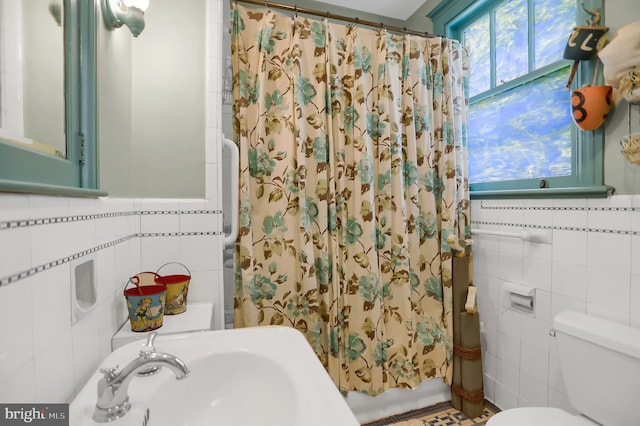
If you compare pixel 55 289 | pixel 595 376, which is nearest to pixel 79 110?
pixel 55 289

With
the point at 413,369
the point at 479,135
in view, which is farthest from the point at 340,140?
the point at 413,369

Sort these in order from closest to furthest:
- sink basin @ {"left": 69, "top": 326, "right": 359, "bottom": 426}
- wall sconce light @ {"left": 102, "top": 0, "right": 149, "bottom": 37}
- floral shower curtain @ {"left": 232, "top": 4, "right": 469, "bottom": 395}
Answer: sink basin @ {"left": 69, "top": 326, "right": 359, "bottom": 426}, wall sconce light @ {"left": 102, "top": 0, "right": 149, "bottom": 37}, floral shower curtain @ {"left": 232, "top": 4, "right": 469, "bottom": 395}

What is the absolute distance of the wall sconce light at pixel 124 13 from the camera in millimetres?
995

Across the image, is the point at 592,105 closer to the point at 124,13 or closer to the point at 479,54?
the point at 479,54

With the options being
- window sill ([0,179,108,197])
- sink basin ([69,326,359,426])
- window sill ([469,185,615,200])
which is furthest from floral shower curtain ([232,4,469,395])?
window sill ([0,179,108,197])

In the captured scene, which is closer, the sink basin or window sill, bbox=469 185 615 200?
the sink basin

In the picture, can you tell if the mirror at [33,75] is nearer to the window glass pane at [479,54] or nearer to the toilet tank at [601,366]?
the toilet tank at [601,366]

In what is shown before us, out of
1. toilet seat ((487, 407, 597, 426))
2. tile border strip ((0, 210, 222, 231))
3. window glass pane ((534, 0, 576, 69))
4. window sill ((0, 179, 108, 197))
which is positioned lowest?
toilet seat ((487, 407, 597, 426))

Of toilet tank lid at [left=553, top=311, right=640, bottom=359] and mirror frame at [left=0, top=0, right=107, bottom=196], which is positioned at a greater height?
mirror frame at [left=0, top=0, right=107, bottom=196]

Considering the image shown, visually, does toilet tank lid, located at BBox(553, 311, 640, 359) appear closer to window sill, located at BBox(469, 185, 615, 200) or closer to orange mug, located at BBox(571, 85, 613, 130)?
window sill, located at BBox(469, 185, 615, 200)

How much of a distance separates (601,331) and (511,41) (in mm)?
1581

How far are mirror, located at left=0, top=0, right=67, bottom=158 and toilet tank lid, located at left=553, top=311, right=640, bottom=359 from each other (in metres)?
1.80

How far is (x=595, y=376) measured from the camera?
3.59 ft

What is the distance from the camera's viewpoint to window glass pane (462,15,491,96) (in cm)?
184
